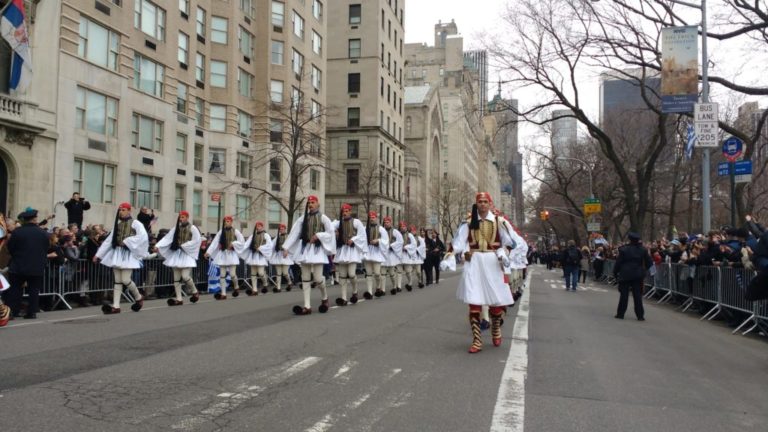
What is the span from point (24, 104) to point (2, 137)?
1729 millimetres

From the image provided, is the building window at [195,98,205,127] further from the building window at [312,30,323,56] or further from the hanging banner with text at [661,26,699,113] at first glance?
the hanging banner with text at [661,26,699,113]

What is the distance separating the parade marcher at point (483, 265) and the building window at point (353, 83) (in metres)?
59.9

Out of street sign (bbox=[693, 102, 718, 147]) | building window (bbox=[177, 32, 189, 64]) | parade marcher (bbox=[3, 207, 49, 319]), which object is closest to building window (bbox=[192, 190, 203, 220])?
building window (bbox=[177, 32, 189, 64])

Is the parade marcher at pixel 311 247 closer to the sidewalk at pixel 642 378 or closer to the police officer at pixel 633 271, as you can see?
the sidewalk at pixel 642 378

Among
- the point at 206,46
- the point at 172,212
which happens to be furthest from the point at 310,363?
the point at 206,46

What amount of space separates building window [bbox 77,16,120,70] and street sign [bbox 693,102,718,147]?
25050 millimetres

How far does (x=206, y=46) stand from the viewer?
40.0 meters

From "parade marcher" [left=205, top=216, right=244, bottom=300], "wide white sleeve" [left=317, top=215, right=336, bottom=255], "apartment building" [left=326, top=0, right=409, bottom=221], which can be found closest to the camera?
"wide white sleeve" [left=317, top=215, right=336, bottom=255]

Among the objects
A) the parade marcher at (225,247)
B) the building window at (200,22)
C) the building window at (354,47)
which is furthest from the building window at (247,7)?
the parade marcher at (225,247)

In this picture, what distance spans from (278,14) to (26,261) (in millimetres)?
38853

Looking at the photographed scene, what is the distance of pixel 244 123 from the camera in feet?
143

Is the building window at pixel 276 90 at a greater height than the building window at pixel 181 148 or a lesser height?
greater

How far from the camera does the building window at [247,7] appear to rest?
144ft

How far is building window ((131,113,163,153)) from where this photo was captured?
32250 mm
